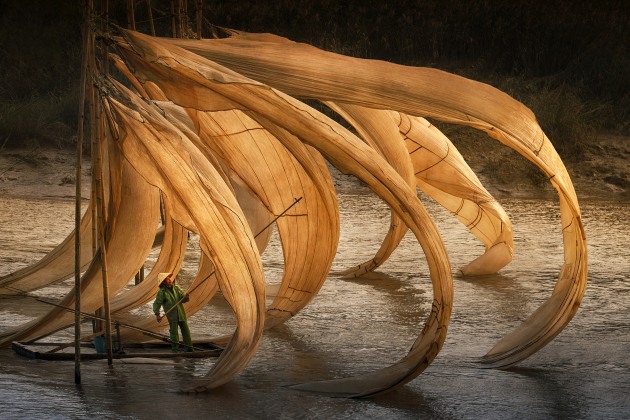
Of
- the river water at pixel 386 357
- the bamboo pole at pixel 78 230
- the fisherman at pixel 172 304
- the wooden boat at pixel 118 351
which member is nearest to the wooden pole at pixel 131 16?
the bamboo pole at pixel 78 230

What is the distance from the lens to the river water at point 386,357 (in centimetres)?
834

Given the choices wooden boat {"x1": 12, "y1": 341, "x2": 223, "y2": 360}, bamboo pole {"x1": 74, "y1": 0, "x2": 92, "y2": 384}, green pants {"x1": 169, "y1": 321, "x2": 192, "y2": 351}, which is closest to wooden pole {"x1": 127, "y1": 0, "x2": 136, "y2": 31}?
bamboo pole {"x1": 74, "y1": 0, "x2": 92, "y2": 384}

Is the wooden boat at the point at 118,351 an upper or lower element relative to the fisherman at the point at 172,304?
lower

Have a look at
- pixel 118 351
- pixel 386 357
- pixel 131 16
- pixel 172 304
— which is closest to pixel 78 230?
pixel 172 304

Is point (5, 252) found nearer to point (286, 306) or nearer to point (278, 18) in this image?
point (286, 306)

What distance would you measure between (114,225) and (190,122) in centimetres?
119

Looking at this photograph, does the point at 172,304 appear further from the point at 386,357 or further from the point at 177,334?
the point at 386,357

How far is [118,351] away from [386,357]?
195cm

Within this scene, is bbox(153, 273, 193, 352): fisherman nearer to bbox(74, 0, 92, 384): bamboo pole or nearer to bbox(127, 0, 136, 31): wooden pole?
bbox(74, 0, 92, 384): bamboo pole

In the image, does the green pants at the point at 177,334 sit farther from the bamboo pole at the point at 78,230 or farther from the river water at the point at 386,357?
the bamboo pole at the point at 78,230

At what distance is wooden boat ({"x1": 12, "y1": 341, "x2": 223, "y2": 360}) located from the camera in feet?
31.5

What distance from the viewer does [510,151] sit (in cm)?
2178

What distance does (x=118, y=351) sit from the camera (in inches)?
387

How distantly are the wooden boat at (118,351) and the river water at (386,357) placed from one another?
0.10 meters
